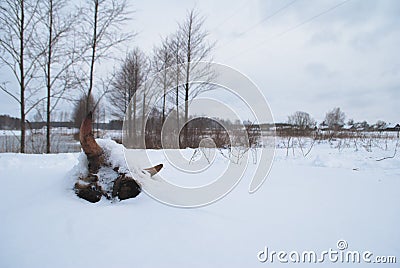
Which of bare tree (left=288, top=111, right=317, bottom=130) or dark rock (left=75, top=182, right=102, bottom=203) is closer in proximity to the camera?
dark rock (left=75, top=182, right=102, bottom=203)

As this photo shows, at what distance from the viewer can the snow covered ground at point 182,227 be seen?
1.00 meters

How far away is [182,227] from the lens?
1.24m

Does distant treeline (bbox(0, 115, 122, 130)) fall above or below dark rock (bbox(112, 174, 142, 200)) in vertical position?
above

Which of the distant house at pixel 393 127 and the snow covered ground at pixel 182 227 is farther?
the distant house at pixel 393 127

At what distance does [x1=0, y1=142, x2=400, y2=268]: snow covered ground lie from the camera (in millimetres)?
1005

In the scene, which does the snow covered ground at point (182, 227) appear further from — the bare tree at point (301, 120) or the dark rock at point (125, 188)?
the bare tree at point (301, 120)

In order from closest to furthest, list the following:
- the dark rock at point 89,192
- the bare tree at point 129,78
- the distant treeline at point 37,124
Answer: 1. the dark rock at point 89,192
2. the distant treeline at point 37,124
3. the bare tree at point 129,78

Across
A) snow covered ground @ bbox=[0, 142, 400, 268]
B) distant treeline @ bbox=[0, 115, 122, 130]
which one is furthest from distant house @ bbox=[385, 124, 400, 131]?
distant treeline @ bbox=[0, 115, 122, 130]

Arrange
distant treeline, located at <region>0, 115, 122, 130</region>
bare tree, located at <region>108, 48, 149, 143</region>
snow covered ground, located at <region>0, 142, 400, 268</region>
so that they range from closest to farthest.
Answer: snow covered ground, located at <region>0, 142, 400, 268</region> → distant treeline, located at <region>0, 115, 122, 130</region> → bare tree, located at <region>108, 48, 149, 143</region>

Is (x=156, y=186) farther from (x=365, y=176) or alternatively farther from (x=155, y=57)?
(x=155, y=57)

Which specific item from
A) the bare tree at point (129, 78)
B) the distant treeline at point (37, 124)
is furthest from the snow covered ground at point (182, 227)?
the bare tree at point (129, 78)

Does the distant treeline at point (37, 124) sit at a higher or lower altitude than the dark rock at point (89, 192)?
higher

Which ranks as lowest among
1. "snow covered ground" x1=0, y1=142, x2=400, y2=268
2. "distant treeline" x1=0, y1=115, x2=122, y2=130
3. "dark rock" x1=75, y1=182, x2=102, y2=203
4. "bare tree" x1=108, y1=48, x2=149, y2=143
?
"snow covered ground" x1=0, y1=142, x2=400, y2=268

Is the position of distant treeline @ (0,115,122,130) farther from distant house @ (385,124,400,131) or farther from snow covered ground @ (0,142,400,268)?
distant house @ (385,124,400,131)
